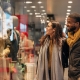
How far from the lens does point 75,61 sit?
7.84 ft

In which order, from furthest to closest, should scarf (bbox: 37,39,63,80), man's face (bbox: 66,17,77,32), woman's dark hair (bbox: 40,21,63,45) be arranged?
1. woman's dark hair (bbox: 40,21,63,45)
2. scarf (bbox: 37,39,63,80)
3. man's face (bbox: 66,17,77,32)

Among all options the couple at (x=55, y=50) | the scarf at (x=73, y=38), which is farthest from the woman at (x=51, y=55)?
the scarf at (x=73, y=38)

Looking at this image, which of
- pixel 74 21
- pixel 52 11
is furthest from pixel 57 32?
pixel 52 11

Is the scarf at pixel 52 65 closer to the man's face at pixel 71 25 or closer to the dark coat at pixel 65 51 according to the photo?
the dark coat at pixel 65 51

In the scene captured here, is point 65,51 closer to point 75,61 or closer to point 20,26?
point 75,61

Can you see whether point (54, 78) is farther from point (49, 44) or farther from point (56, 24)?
point (56, 24)

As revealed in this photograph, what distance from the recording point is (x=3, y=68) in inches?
109

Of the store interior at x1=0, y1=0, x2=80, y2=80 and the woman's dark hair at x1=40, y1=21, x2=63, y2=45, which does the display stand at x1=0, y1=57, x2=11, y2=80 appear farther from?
the woman's dark hair at x1=40, y1=21, x2=63, y2=45

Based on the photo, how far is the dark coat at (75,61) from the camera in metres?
2.38

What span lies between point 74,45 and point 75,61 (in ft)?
0.61

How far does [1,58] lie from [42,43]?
2.00 feet

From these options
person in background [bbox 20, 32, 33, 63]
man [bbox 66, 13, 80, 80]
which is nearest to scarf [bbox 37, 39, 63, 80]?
man [bbox 66, 13, 80, 80]

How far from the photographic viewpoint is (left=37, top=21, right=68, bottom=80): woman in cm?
287

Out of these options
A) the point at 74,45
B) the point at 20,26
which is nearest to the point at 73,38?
the point at 74,45
